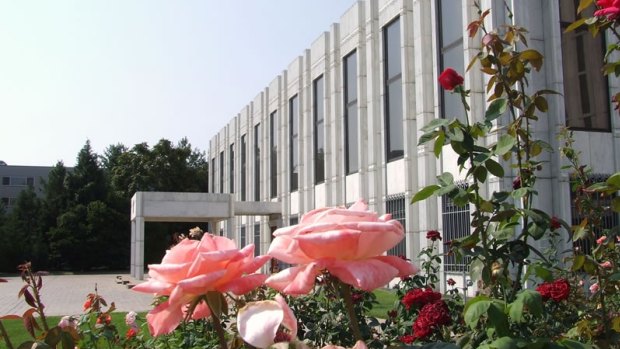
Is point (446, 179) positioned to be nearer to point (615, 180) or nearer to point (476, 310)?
point (476, 310)

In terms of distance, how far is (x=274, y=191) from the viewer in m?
33.0

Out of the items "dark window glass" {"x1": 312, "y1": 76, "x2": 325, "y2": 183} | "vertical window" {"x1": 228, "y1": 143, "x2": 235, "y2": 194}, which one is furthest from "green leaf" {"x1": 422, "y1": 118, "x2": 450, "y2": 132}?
"vertical window" {"x1": 228, "y1": 143, "x2": 235, "y2": 194}

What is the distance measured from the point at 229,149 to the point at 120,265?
13.0 meters

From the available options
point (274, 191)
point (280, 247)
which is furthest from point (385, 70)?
point (280, 247)

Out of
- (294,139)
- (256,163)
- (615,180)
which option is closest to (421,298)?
(615,180)

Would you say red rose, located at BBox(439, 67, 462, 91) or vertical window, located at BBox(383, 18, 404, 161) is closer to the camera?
red rose, located at BBox(439, 67, 462, 91)

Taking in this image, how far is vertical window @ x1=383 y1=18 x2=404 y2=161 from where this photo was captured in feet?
64.5

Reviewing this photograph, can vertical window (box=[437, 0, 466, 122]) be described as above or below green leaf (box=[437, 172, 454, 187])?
above

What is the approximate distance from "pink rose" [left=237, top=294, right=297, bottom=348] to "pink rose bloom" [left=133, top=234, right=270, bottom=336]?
0.07 meters

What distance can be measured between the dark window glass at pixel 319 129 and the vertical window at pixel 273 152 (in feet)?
19.9

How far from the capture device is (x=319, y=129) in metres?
26.5

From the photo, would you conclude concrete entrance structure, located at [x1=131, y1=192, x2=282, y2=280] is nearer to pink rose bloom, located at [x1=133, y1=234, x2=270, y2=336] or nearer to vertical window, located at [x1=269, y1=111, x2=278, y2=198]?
vertical window, located at [x1=269, y1=111, x2=278, y2=198]

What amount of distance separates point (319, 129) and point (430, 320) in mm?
24221

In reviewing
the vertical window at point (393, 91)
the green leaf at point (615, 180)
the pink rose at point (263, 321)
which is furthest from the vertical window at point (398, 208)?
the pink rose at point (263, 321)
